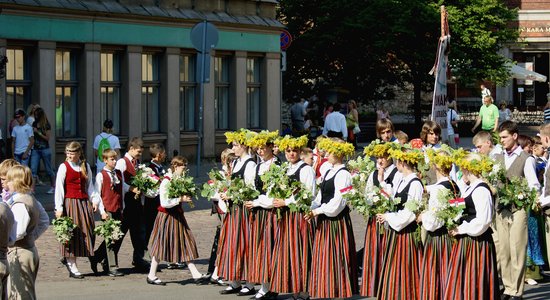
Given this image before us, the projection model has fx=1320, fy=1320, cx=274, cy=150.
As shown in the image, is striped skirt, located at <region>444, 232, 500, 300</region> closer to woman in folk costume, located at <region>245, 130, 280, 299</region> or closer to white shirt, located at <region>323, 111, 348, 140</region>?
woman in folk costume, located at <region>245, 130, 280, 299</region>

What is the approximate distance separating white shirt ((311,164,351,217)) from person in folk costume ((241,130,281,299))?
0.82 metres

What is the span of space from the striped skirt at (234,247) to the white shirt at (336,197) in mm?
1181

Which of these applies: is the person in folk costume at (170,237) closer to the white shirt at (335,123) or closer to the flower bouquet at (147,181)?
the flower bouquet at (147,181)

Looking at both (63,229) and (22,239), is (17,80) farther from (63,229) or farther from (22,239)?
(22,239)

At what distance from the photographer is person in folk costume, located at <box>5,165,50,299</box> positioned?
10.4m

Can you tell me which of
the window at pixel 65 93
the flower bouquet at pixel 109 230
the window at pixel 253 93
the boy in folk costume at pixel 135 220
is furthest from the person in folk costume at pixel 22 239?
the window at pixel 253 93

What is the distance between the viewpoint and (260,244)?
13711 mm

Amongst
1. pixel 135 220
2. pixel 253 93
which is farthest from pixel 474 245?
pixel 253 93

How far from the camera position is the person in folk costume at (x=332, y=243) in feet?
42.3

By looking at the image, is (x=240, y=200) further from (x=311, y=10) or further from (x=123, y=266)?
(x=311, y=10)

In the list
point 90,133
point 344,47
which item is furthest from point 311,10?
point 90,133

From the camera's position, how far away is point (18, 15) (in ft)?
86.8

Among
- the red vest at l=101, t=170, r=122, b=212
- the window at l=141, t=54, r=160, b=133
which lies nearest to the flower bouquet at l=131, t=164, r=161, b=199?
the red vest at l=101, t=170, r=122, b=212

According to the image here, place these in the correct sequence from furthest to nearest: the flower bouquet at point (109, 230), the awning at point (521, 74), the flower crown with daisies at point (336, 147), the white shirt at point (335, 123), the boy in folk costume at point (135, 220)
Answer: the awning at point (521, 74), the white shirt at point (335, 123), the boy in folk costume at point (135, 220), the flower bouquet at point (109, 230), the flower crown with daisies at point (336, 147)
